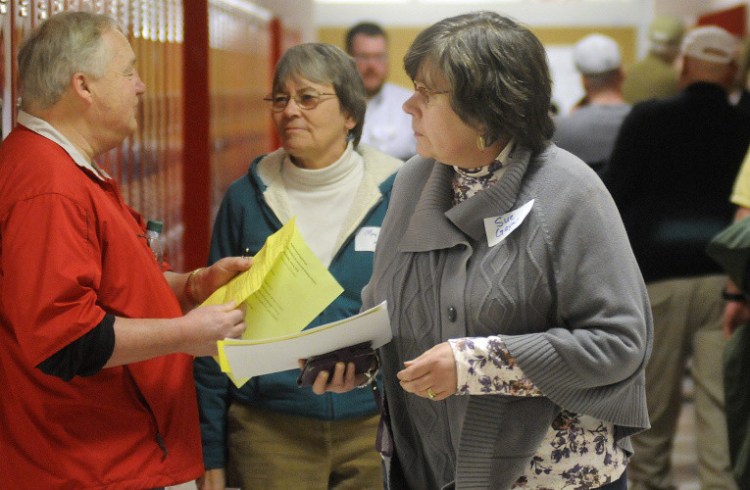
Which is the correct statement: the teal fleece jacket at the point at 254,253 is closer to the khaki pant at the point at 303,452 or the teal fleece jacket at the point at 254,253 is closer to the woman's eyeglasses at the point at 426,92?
the khaki pant at the point at 303,452

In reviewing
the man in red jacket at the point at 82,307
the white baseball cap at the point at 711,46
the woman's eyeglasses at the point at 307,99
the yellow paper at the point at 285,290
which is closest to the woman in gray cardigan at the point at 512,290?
the yellow paper at the point at 285,290

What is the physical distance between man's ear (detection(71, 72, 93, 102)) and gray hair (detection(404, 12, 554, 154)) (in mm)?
705

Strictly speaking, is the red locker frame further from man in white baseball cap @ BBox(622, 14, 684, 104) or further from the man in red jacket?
man in white baseball cap @ BBox(622, 14, 684, 104)

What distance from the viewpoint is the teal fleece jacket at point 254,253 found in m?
2.72

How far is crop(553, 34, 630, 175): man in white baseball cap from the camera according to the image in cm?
510

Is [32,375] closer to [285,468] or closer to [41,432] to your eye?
[41,432]

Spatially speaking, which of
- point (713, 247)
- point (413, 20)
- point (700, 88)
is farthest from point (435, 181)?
point (413, 20)

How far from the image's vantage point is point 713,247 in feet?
12.2

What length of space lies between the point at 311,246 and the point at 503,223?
34.0 inches

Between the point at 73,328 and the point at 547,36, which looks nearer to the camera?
the point at 73,328

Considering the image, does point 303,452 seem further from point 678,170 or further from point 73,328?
point 678,170

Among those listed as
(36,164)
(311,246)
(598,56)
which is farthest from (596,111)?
(36,164)

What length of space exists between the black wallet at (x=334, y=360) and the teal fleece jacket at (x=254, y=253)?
559 millimetres

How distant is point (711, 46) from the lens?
4754mm
